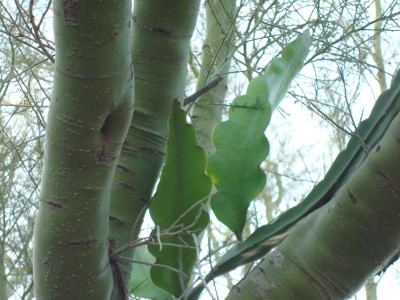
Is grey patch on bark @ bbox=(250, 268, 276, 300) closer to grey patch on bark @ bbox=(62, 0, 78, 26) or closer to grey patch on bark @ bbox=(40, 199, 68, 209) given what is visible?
grey patch on bark @ bbox=(40, 199, 68, 209)

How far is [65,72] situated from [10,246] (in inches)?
76.7

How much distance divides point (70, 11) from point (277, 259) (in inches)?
14.4

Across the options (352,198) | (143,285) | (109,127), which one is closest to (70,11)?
(109,127)

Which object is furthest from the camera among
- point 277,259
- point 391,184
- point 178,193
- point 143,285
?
point 143,285

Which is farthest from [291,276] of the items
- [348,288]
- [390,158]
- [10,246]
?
[10,246]

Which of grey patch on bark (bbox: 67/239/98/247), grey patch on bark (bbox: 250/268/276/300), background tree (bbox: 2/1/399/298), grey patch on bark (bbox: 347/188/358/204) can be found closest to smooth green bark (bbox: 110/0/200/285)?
background tree (bbox: 2/1/399/298)

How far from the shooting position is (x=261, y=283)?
2.64 feet

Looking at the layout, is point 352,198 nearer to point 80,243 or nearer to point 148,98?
point 80,243

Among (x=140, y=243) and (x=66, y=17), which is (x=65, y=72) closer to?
(x=66, y=17)

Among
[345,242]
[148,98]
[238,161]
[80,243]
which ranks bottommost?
[345,242]

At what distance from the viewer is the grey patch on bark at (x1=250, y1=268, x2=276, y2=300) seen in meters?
0.79

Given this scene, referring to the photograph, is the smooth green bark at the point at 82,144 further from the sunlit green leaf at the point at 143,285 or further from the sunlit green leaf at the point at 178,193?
the sunlit green leaf at the point at 143,285

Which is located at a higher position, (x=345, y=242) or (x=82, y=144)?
(x=82, y=144)

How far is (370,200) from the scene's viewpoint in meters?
0.69
